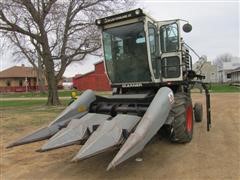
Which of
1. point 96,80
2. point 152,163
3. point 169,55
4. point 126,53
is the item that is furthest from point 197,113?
point 96,80

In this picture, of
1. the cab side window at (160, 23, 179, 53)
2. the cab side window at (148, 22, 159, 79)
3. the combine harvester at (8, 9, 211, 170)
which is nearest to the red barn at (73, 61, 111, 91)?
the combine harvester at (8, 9, 211, 170)

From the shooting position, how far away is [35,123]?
11.6 m

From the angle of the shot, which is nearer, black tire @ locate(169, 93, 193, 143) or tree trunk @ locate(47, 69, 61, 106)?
black tire @ locate(169, 93, 193, 143)

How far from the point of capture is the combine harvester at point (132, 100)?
17.0 feet

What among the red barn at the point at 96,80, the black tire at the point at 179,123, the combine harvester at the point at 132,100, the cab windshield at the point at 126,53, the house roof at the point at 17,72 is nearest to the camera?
the combine harvester at the point at 132,100

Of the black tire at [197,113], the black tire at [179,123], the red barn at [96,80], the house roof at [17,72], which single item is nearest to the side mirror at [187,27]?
the black tire at [179,123]

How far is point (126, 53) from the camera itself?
760cm

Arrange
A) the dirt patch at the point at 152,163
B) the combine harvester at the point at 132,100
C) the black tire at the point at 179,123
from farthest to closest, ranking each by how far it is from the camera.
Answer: the black tire at the point at 179,123 < the dirt patch at the point at 152,163 < the combine harvester at the point at 132,100

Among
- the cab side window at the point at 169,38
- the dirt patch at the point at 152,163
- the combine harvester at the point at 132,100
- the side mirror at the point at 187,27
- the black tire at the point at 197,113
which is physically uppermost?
the side mirror at the point at 187,27

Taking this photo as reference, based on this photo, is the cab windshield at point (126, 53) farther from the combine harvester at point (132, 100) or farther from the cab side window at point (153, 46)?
the cab side window at point (153, 46)

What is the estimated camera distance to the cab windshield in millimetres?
7279

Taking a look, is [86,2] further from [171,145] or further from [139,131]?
[139,131]

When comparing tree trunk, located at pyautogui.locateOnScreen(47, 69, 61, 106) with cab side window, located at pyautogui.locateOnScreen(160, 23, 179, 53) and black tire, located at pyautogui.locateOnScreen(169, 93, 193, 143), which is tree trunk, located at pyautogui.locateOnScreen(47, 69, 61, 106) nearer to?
cab side window, located at pyautogui.locateOnScreen(160, 23, 179, 53)

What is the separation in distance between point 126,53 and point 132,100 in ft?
4.85
